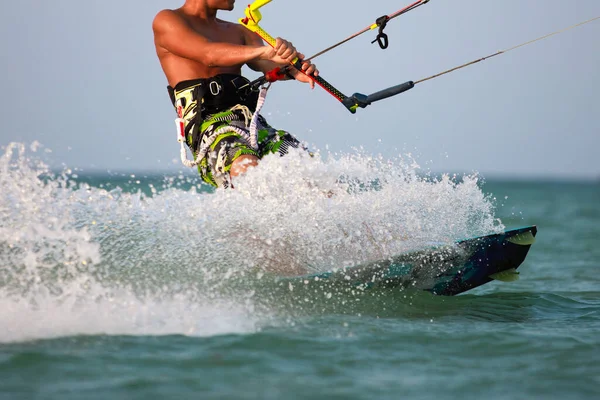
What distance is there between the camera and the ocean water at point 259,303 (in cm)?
339

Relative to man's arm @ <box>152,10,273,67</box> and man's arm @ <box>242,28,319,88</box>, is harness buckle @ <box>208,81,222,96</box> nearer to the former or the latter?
man's arm @ <box>152,10,273,67</box>

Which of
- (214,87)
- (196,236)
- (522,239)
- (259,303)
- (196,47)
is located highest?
(196,47)

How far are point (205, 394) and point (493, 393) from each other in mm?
1259

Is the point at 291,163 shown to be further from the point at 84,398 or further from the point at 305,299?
the point at 84,398

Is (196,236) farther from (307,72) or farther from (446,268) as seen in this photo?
(446,268)

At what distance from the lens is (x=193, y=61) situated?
16.8 feet

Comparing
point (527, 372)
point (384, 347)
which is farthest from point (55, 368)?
point (527, 372)

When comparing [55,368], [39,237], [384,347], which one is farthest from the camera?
[39,237]

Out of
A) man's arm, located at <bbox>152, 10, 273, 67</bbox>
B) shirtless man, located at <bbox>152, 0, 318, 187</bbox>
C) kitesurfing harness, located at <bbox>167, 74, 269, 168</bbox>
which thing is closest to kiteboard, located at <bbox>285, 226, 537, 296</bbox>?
shirtless man, located at <bbox>152, 0, 318, 187</bbox>

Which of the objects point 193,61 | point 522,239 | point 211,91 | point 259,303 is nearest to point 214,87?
point 211,91

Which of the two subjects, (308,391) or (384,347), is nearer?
(308,391)

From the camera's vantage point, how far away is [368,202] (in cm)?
502

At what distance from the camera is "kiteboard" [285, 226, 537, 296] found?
483 cm

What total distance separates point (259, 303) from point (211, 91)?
154 cm
